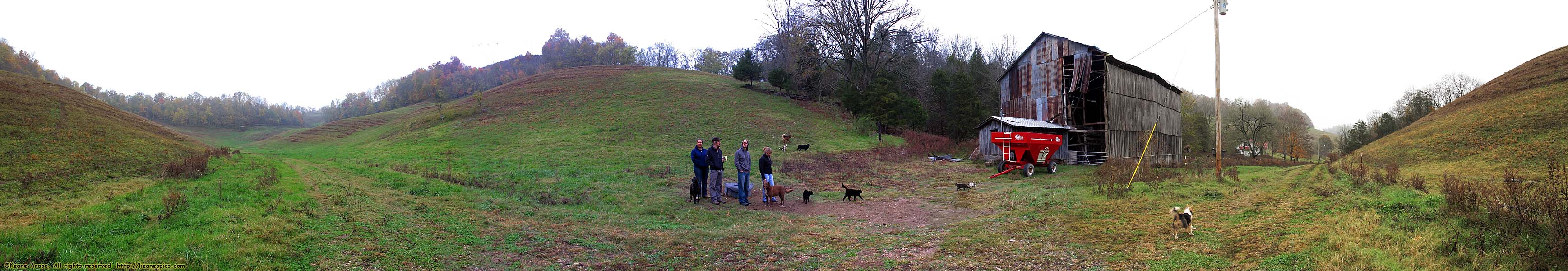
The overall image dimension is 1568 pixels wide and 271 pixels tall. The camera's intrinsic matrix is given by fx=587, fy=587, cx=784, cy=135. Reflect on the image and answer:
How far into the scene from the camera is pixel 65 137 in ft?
40.1

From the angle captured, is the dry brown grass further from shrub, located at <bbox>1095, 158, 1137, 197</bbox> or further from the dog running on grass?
the dog running on grass

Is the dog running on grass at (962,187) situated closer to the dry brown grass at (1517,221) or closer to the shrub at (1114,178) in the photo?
the shrub at (1114,178)

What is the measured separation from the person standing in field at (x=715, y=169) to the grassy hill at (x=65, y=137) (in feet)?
35.6

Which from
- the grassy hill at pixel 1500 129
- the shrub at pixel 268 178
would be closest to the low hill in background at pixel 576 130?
the shrub at pixel 268 178

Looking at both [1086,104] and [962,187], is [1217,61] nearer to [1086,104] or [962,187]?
[962,187]

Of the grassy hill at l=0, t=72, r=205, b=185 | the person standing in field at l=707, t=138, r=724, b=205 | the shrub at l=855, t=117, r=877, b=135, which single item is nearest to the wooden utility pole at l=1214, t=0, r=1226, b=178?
the person standing in field at l=707, t=138, r=724, b=205

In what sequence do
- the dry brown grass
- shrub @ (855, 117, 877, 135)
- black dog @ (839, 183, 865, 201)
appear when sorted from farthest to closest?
shrub @ (855, 117, 877, 135) → black dog @ (839, 183, 865, 201) → the dry brown grass

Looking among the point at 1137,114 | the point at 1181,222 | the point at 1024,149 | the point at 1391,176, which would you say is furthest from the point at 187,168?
the point at 1137,114

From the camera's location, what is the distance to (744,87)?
54.6 metres

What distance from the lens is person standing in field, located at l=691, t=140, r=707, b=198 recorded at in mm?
12912

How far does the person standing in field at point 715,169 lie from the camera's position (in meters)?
12.7

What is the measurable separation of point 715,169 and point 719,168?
10 centimetres

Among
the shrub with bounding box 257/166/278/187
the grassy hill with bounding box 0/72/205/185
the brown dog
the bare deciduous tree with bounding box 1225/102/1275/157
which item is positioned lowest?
the brown dog

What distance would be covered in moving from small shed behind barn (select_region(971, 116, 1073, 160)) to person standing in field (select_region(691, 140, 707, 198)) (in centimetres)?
1629
